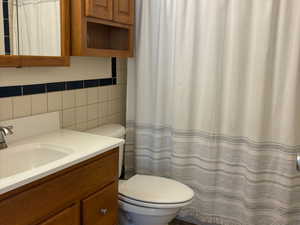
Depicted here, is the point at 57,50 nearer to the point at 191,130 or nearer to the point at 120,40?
the point at 120,40

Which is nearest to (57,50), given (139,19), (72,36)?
(72,36)


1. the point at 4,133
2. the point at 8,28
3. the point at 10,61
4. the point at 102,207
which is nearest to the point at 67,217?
the point at 102,207

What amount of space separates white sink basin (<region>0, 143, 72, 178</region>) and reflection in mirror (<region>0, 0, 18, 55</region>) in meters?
0.46

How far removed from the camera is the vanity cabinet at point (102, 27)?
1.66m

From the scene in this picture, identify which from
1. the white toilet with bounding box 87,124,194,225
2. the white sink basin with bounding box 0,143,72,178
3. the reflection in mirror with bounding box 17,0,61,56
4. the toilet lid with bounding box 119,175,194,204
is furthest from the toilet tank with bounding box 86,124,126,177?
the reflection in mirror with bounding box 17,0,61,56

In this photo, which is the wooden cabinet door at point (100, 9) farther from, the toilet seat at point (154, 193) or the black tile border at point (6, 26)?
the toilet seat at point (154, 193)

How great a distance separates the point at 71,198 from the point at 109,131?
2.38 feet

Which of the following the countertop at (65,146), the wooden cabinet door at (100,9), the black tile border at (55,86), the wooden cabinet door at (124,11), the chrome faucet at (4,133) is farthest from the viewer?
the wooden cabinet door at (124,11)

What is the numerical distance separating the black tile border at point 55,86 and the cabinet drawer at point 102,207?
2.11ft

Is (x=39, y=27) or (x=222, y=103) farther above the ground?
(x=39, y=27)

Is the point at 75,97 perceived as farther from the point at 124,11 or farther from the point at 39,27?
the point at 124,11

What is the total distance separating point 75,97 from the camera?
191cm

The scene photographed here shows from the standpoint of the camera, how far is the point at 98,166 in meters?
1.45

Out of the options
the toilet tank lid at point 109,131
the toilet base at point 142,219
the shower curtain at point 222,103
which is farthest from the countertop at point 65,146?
the shower curtain at point 222,103
